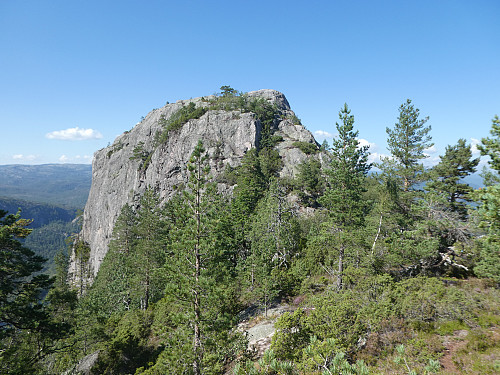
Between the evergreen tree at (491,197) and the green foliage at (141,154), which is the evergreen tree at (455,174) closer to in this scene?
the evergreen tree at (491,197)

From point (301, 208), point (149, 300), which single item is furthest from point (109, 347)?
point (301, 208)

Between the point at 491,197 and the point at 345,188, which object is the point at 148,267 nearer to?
the point at 345,188

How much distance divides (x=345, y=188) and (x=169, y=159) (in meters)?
61.6

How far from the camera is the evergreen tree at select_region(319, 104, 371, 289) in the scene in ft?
61.2

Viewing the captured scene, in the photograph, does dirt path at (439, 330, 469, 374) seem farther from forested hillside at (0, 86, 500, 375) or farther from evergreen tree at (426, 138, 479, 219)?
evergreen tree at (426, 138, 479, 219)

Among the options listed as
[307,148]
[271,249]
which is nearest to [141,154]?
[307,148]

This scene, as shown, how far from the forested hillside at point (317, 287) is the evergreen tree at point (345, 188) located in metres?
0.11

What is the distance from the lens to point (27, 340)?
59.6ft

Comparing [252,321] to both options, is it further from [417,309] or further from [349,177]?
[349,177]

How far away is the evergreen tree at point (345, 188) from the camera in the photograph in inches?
734

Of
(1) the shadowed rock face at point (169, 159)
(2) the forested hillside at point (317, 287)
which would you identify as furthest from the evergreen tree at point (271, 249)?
(1) the shadowed rock face at point (169, 159)

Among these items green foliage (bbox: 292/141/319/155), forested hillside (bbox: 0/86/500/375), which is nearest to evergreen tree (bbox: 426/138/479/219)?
forested hillside (bbox: 0/86/500/375)

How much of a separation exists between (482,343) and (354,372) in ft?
28.1

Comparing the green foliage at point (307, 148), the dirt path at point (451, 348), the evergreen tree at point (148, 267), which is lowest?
the evergreen tree at point (148, 267)
